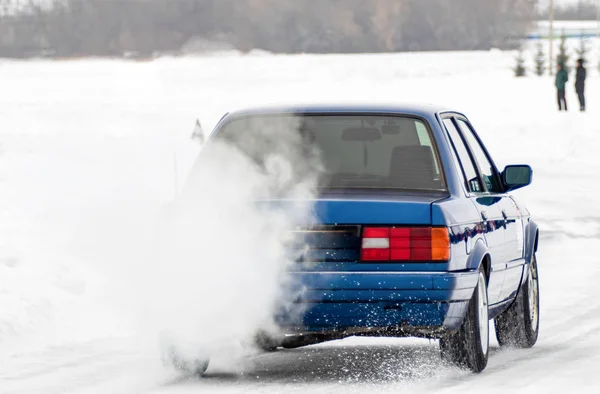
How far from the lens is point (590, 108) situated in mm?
54438

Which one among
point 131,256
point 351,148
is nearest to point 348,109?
point 351,148

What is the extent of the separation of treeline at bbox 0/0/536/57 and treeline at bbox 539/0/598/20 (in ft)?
37.1

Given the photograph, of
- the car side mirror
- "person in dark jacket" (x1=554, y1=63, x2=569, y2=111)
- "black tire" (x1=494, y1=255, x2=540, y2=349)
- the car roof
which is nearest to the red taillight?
the car roof

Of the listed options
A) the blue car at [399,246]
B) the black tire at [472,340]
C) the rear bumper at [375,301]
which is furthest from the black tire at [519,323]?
the rear bumper at [375,301]

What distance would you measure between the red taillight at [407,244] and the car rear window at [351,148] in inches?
22.7

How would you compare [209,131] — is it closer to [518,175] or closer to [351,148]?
[351,148]

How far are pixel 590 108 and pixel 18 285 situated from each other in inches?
1769

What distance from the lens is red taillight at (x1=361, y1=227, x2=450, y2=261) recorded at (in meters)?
7.61

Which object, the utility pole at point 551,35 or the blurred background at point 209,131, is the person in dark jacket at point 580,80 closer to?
the blurred background at point 209,131

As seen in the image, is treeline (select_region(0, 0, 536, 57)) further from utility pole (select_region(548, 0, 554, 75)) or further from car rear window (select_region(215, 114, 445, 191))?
car rear window (select_region(215, 114, 445, 191))

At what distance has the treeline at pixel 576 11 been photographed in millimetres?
93500

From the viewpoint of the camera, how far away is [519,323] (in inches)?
385

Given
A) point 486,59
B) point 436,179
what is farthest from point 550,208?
point 486,59

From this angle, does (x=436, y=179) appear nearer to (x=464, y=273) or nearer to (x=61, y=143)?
(x=464, y=273)
